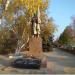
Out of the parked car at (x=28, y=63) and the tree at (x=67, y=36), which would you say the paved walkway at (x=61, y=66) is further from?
the tree at (x=67, y=36)

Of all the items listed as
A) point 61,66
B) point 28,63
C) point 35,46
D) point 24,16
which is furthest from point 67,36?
point 28,63

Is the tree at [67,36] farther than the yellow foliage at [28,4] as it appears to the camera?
Yes

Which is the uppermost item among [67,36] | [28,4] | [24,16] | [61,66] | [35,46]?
[28,4]

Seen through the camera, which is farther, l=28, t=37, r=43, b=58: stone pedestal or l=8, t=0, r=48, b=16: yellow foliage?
l=8, t=0, r=48, b=16: yellow foliage

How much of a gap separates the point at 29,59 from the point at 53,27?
26.4m

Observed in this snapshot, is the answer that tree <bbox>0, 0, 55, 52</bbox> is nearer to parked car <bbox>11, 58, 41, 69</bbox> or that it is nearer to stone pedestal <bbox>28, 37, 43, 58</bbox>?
stone pedestal <bbox>28, 37, 43, 58</bbox>

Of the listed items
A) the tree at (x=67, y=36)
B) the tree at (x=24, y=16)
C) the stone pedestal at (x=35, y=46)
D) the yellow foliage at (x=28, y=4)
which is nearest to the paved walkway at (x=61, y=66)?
the stone pedestal at (x=35, y=46)

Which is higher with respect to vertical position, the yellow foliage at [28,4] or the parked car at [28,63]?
the yellow foliage at [28,4]

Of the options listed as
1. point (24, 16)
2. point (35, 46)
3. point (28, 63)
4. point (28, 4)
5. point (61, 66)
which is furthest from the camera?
point (24, 16)

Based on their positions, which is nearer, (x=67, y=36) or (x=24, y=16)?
(x=24, y=16)

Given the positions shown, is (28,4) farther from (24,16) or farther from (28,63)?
(28,63)

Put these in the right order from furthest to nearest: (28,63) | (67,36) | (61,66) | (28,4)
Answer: (67,36)
(28,4)
(61,66)
(28,63)

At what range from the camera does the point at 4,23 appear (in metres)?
43.1

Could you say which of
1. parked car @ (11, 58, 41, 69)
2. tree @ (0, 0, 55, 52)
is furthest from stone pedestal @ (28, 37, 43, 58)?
tree @ (0, 0, 55, 52)
